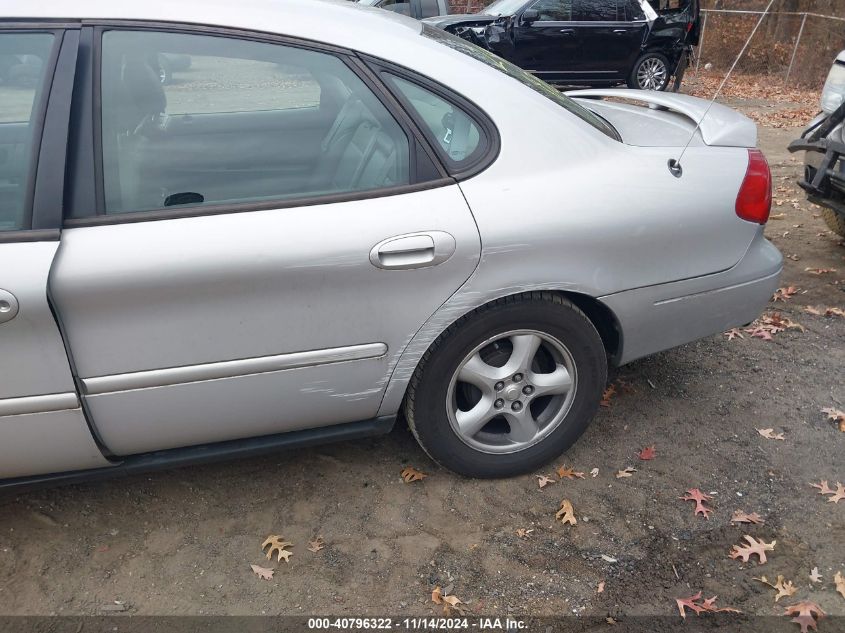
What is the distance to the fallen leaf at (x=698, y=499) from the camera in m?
2.63

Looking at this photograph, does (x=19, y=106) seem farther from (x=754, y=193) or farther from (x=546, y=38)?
(x=546, y=38)

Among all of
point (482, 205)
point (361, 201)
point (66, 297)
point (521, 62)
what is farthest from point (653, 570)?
point (521, 62)

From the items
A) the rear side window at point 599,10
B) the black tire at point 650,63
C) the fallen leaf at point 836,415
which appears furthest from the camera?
the black tire at point 650,63

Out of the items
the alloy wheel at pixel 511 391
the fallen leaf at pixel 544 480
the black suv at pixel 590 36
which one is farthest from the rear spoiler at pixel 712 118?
the black suv at pixel 590 36

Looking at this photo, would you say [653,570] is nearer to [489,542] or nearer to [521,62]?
[489,542]

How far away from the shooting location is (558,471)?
2848mm

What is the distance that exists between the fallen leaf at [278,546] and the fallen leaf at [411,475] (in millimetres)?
530

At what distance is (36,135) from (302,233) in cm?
81

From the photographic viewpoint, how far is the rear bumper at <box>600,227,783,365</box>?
8.70ft

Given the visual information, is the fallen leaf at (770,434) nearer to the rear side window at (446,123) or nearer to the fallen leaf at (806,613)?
the fallen leaf at (806,613)

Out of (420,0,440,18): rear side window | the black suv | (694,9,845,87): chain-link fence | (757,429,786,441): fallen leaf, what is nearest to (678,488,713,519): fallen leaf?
(757,429,786,441): fallen leaf

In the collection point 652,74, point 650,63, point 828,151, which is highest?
point 828,151

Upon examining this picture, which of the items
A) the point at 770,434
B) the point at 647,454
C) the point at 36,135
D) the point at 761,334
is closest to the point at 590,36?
the point at 761,334

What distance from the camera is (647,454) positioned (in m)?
2.95
